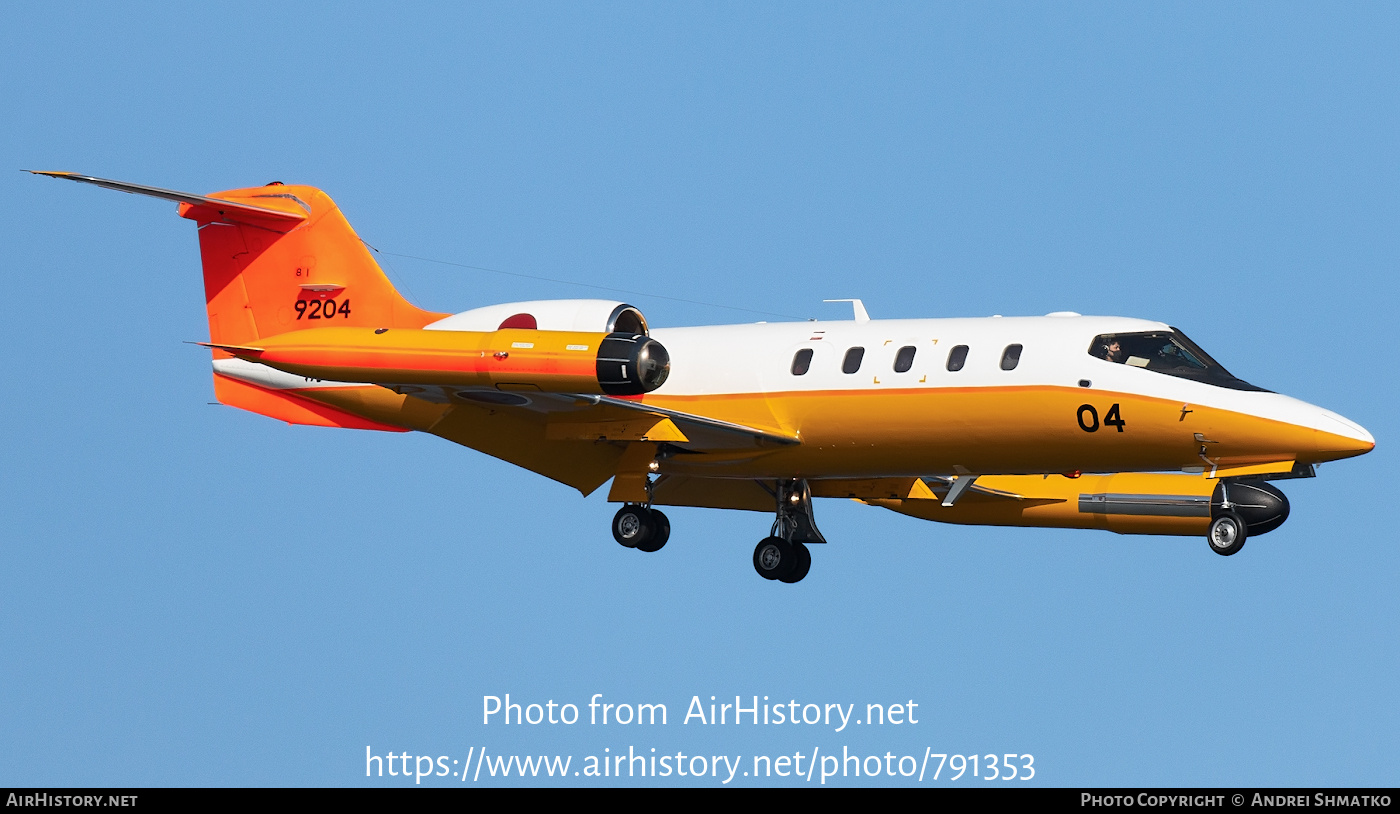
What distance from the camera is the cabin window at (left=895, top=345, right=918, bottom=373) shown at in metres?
28.7

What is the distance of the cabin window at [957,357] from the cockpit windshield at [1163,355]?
1.76 metres

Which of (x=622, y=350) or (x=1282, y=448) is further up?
(x=622, y=350)

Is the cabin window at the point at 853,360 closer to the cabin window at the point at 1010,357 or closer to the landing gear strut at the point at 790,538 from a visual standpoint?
the cabin window at the point at 1010,357

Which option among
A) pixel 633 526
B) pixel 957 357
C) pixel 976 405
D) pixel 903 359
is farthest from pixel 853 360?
pixel 633 526

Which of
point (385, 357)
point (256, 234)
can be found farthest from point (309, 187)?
point (385, 357)

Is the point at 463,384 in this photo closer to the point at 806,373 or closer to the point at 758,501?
the point at 806,373

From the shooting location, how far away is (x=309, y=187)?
32656 mm

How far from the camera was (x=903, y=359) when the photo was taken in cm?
2881

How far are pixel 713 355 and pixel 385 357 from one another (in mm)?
5563

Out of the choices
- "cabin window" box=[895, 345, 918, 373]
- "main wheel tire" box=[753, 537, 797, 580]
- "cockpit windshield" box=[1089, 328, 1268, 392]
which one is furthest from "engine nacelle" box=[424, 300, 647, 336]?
"cockpit windshield" box=[1089, 328, 1268, 392]

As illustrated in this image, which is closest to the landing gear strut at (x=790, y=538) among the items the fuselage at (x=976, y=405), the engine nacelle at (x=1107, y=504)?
the fuselage at (x=976, y=405)

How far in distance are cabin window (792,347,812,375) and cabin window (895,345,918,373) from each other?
1402 mm

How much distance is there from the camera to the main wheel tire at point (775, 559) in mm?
31500
